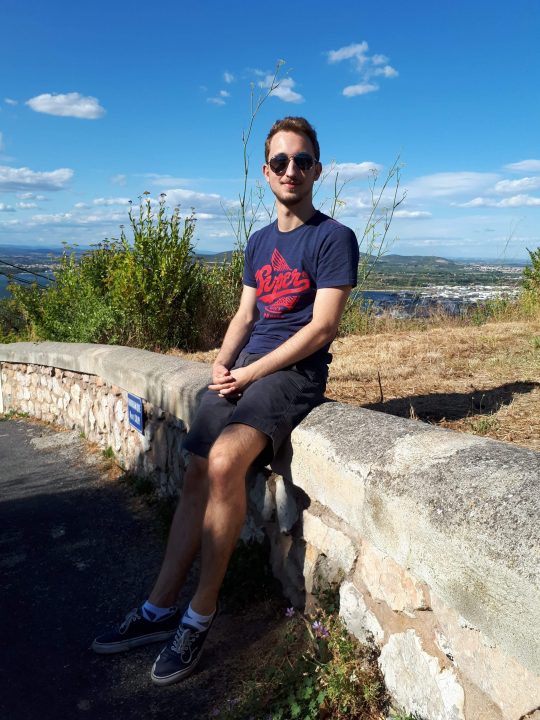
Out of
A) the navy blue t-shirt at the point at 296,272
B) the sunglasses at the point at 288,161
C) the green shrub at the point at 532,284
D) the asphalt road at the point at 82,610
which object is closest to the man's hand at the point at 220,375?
the navy blue t-shirt at the point at 296,272

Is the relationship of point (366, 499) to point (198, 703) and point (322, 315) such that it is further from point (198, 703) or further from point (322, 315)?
point (198, 703)

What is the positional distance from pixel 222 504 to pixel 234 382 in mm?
520

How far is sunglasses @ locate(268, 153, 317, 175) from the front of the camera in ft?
8.68

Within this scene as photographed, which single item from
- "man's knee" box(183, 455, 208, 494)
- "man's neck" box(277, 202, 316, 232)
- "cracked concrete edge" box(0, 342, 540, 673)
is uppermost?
"man's neck" box(277, 202, 316, 232)

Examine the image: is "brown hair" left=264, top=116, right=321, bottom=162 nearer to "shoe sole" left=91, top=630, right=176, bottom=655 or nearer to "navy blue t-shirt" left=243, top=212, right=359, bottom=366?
"navy blue t-shirt" left=243, top=212, right=359, bottom=366

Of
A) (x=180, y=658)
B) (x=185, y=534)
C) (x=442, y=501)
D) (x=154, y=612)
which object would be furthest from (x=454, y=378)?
(x=442, y=501)

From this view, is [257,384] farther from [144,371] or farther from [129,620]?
[144,371]

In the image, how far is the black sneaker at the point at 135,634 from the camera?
2486 mm

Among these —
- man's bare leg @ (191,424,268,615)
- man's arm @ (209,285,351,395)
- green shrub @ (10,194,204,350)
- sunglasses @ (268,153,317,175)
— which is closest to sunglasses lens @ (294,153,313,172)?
sunglasses @ (268,153,317,175)

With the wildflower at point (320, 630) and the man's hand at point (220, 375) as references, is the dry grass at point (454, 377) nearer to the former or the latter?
the man's hand at point (220, 375)

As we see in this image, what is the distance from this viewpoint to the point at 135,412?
13.4 ft

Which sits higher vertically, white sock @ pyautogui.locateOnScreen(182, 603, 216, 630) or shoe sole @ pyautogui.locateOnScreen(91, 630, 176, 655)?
white sock @ pyautogui.locateOnScreen(182, 603, 216, 630)

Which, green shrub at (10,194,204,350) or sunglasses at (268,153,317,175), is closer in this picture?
sunglasses at (268,153,317,175)

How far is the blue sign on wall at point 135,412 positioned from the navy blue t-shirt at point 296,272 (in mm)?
1443
